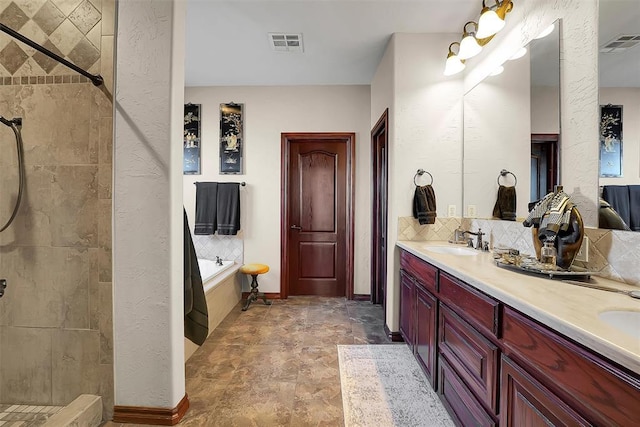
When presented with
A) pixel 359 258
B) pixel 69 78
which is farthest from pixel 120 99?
pixel 359 258

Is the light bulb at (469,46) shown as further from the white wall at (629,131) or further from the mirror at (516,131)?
the white wall at (629,131)

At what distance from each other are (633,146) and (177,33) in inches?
85.3

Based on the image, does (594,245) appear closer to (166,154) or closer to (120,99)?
(166,154)

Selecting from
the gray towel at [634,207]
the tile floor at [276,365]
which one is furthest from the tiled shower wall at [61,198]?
the gray towel at [634,207]

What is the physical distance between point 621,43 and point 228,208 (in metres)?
3.49

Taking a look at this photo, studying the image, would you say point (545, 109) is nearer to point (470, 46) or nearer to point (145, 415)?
point (470, 46)

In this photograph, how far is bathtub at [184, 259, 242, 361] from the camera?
9.25ft

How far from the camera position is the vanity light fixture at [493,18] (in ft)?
6.24

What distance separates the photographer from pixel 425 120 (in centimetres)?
265

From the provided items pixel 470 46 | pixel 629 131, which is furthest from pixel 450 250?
pixel 470 46

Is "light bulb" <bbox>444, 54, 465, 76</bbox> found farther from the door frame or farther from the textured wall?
the textured wall

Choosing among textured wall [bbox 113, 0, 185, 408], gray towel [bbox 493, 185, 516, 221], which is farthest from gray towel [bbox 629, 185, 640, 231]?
textured wall [bbox 113, 0, 185, 408]

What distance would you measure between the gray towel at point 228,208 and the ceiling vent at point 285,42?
1.62 metres

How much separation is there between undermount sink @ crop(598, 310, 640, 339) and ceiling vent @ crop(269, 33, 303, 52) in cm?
279
